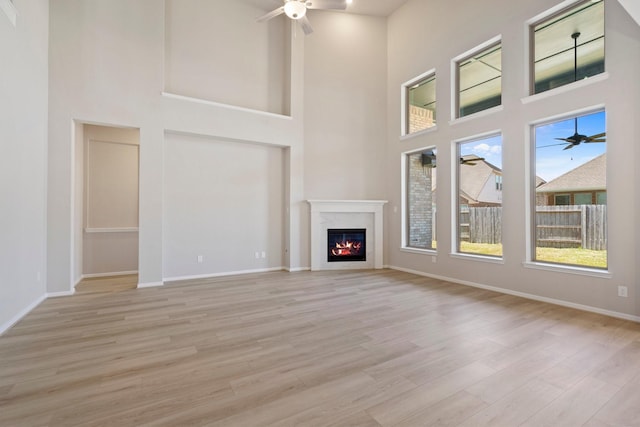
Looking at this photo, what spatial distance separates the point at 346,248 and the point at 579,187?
13.5 feet

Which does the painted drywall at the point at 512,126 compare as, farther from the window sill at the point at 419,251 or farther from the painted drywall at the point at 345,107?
the painted drywall at the point at 345,107

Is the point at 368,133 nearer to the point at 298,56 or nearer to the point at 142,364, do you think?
the point at 298,56

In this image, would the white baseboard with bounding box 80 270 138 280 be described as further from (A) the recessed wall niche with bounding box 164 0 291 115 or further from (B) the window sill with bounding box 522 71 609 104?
(B) the window sill with bounding box 522 71 609 104

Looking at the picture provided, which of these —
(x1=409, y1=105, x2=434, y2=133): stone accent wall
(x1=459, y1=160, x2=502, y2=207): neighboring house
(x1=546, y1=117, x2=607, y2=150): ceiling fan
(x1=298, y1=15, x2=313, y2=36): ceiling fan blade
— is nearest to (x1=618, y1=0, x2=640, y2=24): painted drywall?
(x1=546, y1=117, x2=607, y2=150): ceiling fan

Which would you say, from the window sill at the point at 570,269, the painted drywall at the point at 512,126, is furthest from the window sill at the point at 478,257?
the window sill at the point at 570,269

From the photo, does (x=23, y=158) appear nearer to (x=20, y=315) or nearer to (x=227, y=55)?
(x=20, y=315)

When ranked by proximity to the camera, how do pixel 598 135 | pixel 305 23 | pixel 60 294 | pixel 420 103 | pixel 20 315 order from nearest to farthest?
pixel 20 315 → pixel 598 135 → pixel 60 294 → pixel 305 23 → pixel 420 103

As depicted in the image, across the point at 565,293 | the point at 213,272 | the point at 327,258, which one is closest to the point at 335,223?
the point at 327,258

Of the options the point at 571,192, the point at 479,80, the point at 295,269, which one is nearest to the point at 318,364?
the point at 295,269

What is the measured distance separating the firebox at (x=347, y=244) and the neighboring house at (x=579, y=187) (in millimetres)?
3373

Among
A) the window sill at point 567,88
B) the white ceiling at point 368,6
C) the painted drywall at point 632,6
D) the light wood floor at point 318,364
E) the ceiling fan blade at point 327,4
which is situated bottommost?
the light wood floor at point 318,364

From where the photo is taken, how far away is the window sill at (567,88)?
3.67m

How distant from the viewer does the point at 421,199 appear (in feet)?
21.1

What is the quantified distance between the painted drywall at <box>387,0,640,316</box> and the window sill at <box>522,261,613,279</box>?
42mm
